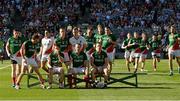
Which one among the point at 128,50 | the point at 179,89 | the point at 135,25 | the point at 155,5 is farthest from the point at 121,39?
the point at 179,89

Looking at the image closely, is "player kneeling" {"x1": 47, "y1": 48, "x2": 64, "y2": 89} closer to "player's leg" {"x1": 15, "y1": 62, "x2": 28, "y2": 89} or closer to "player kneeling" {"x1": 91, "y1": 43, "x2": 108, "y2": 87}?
"player's leg" {"x1": 15, "y1": 62, "x2": 28, "y2": 89}

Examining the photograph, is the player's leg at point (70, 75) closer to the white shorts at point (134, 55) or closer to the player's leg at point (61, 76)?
the player's leg at point (61, 76)

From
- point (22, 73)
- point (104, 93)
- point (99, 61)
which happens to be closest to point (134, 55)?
point (99, 61)

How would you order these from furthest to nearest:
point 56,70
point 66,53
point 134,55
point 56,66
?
point 134,55 → point 66,53 → point 56,66 → point 56,70

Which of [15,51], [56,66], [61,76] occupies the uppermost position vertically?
[15,51]

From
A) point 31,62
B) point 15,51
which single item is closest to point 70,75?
point 31,62

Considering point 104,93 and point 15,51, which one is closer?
point 104,93

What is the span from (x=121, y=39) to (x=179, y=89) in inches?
1051

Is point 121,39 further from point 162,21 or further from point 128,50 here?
point 128,50

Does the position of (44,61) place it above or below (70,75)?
above

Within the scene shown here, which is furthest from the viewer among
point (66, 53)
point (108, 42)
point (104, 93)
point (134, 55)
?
point (134, 55)

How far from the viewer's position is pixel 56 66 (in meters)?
21.5

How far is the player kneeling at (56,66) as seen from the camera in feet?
69.1

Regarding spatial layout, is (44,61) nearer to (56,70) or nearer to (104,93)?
(56,70)
